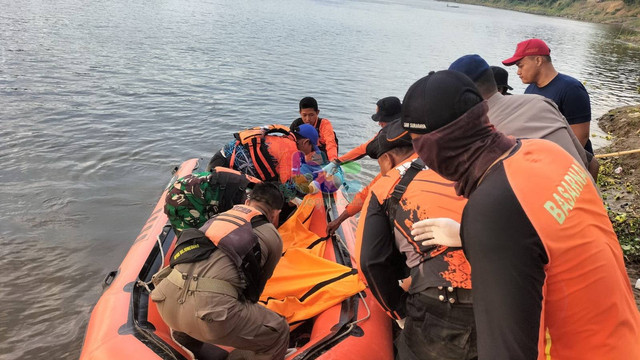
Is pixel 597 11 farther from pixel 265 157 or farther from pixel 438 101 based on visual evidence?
pixel 438 101

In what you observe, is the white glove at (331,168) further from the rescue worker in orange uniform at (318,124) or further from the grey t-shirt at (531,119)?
the grey t-shirt at (531,119)


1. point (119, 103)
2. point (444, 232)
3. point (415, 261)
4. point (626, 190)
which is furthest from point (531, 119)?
point (119, 103)

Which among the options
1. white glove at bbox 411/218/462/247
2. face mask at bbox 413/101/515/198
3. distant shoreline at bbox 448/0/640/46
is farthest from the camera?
distant shoreline at bbox 448/0/640/46

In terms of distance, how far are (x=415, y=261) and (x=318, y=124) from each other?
12.4 ft

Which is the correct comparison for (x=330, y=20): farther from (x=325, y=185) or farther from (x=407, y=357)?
(x=407, y=357)

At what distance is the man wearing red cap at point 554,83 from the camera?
3.07 metres

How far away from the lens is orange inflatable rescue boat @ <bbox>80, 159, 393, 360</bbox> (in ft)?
7.86

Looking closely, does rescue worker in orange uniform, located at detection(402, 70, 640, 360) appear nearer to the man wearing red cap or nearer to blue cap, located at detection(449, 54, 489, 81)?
blue cap, located at detection(449, 54, 489, 81)

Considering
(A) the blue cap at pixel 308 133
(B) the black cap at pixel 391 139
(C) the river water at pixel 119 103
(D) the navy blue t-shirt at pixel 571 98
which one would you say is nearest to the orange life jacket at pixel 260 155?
(A) the blue cap at pixel 308 133

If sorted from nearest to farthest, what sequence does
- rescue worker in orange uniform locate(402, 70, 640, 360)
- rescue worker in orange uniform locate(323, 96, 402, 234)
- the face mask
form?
rescue worker in orange uniform locate(402, 70, 640, 360) < the face mask < rescue worker in orange uniform locate(323, 96, 402, 234)

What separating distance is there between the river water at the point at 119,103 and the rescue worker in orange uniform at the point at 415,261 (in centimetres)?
295

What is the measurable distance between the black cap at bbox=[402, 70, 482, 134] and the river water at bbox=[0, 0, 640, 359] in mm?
3610

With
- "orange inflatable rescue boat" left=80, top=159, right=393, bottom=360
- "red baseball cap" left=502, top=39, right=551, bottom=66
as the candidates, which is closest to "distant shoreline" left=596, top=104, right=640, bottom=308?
"red baseball cap" left=502, top=39, right=551, bottom=66

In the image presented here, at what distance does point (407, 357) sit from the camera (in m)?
1.85
